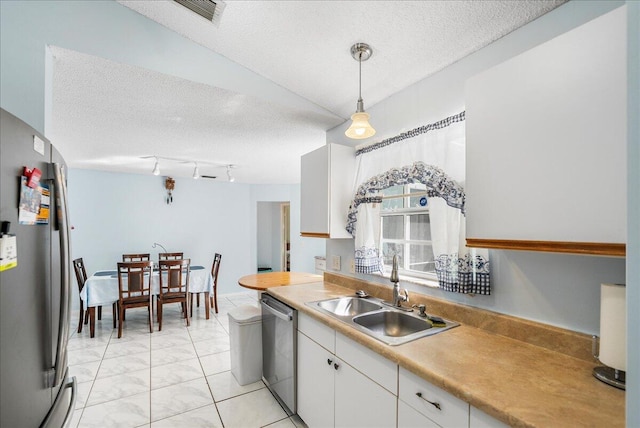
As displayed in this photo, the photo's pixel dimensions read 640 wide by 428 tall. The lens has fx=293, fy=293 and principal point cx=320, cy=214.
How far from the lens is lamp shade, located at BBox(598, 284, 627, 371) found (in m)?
0.98

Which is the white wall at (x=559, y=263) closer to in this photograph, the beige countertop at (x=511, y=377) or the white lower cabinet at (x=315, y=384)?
the beige countertop at (x=511, y=377)

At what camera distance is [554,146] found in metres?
1.04

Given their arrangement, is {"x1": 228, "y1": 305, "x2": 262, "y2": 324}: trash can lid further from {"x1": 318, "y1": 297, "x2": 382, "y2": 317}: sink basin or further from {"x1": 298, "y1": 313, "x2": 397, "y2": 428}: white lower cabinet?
{"x1": 318, "y1": 297, "x2": 382, "y2": 317}: sink basin

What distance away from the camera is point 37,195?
0.99 m

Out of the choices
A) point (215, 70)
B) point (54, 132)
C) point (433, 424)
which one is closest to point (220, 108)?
point (215, 70)

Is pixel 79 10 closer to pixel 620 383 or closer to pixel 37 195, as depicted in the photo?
pixel 37 195

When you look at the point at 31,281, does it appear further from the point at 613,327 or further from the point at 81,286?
the point at 81,286

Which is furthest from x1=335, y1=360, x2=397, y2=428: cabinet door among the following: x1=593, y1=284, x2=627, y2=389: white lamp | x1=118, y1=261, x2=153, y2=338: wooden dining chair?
x1=118, y1=261, x2=153, y2=338: wooden dining chair

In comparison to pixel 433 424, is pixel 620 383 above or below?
above

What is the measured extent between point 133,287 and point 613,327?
4503 mm

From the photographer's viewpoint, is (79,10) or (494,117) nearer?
(494,117)

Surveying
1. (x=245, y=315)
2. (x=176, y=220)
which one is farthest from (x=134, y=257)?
(x=245, y=315)

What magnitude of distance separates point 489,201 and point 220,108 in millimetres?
2071

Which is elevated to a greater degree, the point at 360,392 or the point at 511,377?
the point at 511,377
